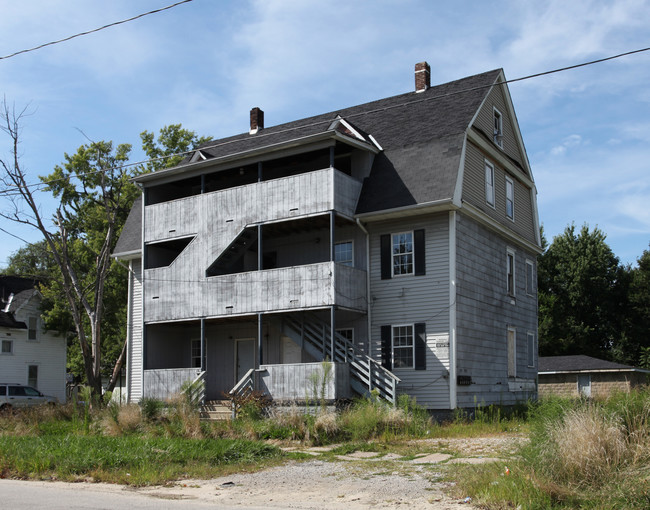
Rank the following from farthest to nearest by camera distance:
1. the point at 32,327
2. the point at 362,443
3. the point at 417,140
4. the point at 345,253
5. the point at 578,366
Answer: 1. the point at 32,327
2. the point at 578,366
3. the point at 345,253
4. the point at 417,140
5. the point at 362,443

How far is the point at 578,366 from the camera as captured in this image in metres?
35.6

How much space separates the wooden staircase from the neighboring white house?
20293mm

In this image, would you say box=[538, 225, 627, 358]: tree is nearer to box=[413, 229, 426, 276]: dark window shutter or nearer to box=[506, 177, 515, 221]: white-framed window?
box=[506, 177, 515, 221]: white-framed window

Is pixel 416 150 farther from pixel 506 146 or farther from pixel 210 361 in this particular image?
pixel 210 361

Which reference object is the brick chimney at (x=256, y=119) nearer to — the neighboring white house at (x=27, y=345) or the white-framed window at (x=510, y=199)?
the white-framed window at (x=510, y=199)

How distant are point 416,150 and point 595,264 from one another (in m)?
28.7

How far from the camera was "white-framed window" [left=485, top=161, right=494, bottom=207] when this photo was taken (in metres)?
23.8

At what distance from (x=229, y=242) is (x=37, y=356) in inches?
920

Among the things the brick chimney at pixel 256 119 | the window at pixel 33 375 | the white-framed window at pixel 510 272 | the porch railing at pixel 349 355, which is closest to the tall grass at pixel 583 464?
the porch railing at pixel 349 355

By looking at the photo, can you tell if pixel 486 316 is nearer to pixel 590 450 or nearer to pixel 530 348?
pixel 530 348

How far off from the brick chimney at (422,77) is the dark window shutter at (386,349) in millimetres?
9749

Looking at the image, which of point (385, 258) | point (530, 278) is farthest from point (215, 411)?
point (530, 278)

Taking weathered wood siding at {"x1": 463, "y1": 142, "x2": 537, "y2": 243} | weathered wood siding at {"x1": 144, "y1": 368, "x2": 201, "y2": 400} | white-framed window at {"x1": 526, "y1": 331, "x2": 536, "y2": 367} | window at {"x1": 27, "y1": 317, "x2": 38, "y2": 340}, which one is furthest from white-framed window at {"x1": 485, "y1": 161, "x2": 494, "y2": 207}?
window at {"x1": 27, "y1": 317, "x2": 38, "y2": 340}

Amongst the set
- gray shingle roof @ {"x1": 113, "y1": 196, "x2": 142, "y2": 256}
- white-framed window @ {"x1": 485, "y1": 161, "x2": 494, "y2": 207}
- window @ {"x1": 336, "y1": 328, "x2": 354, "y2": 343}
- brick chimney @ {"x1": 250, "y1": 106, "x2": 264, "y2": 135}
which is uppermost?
brick chimney @ {"x1": 250, "y1": 106, "x2": 264, "y2": 135}
